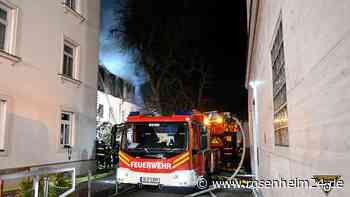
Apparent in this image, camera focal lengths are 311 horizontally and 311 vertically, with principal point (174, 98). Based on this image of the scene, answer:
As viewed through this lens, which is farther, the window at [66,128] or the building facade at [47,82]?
the window at [66,128]

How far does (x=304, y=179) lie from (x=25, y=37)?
10403 mm

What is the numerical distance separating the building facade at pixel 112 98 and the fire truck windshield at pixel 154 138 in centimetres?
1280

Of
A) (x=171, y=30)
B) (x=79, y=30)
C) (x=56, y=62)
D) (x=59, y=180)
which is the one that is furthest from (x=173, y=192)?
(x=171, y=30)

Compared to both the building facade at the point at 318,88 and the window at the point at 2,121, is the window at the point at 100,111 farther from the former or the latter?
the building facade at the point at 318,88

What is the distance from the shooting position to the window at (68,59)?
12.9 m

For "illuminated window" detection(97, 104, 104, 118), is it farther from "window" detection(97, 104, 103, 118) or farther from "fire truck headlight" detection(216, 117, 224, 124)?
"fire truck headlight" detection(216, 117, 224, 124)

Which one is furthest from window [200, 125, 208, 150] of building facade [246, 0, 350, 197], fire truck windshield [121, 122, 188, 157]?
building facade [246, 0, 350, 197]

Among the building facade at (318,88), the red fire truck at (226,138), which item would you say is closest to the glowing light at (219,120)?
the red fire truck at (226,138)

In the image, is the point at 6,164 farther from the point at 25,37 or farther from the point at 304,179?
the point at 304,179

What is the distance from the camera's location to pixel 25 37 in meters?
10.4

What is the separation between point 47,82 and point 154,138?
4.80 metres

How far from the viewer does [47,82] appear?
11.5 meters

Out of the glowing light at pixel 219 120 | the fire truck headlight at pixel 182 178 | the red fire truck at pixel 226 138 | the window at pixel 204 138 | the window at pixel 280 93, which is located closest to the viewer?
the window at pixel 280 93

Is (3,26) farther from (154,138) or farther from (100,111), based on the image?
Result: (100,111)
